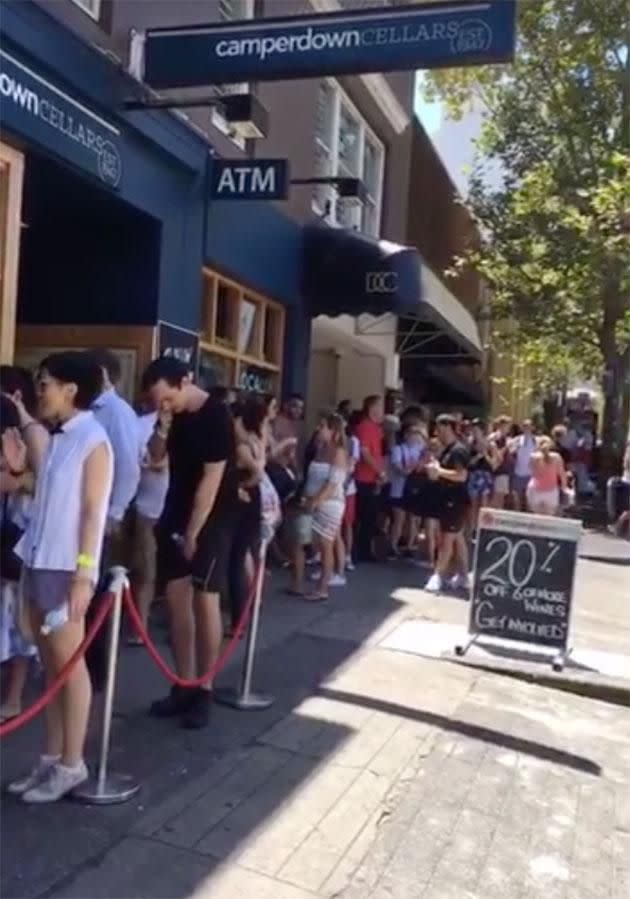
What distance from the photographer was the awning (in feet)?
35.2

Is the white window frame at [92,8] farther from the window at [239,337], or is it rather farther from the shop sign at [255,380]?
the shop sign at [255,380]

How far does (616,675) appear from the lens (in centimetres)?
717

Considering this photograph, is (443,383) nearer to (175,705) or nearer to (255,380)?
(255,380)

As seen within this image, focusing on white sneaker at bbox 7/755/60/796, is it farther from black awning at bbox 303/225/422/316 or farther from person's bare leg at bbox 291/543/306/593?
black awning at bbox 303/225/422/316

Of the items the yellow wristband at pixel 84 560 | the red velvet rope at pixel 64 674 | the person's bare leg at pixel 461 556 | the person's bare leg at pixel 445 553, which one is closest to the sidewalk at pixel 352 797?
the red velvet rope at pixel 64 674

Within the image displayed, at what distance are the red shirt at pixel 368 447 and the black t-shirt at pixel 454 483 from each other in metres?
1.31

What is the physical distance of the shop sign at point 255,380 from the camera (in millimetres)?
10219

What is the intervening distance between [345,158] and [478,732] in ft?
30.8

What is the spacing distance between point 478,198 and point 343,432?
15.0m

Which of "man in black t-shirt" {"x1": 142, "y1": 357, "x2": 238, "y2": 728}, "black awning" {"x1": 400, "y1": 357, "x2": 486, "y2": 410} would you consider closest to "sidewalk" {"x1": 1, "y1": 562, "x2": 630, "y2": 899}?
"man in black t-shirt" {"x1": 142, "y1": 357, "x2": 238, "y2": 728}

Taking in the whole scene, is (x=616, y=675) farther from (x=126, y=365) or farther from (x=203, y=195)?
(x=203, y=195)

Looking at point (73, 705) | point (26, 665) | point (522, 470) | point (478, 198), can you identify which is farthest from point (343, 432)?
point (478, 198)

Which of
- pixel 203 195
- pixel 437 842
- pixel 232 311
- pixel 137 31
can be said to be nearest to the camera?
pixel 437 842

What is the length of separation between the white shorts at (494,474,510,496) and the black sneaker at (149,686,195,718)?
8.15 metres
